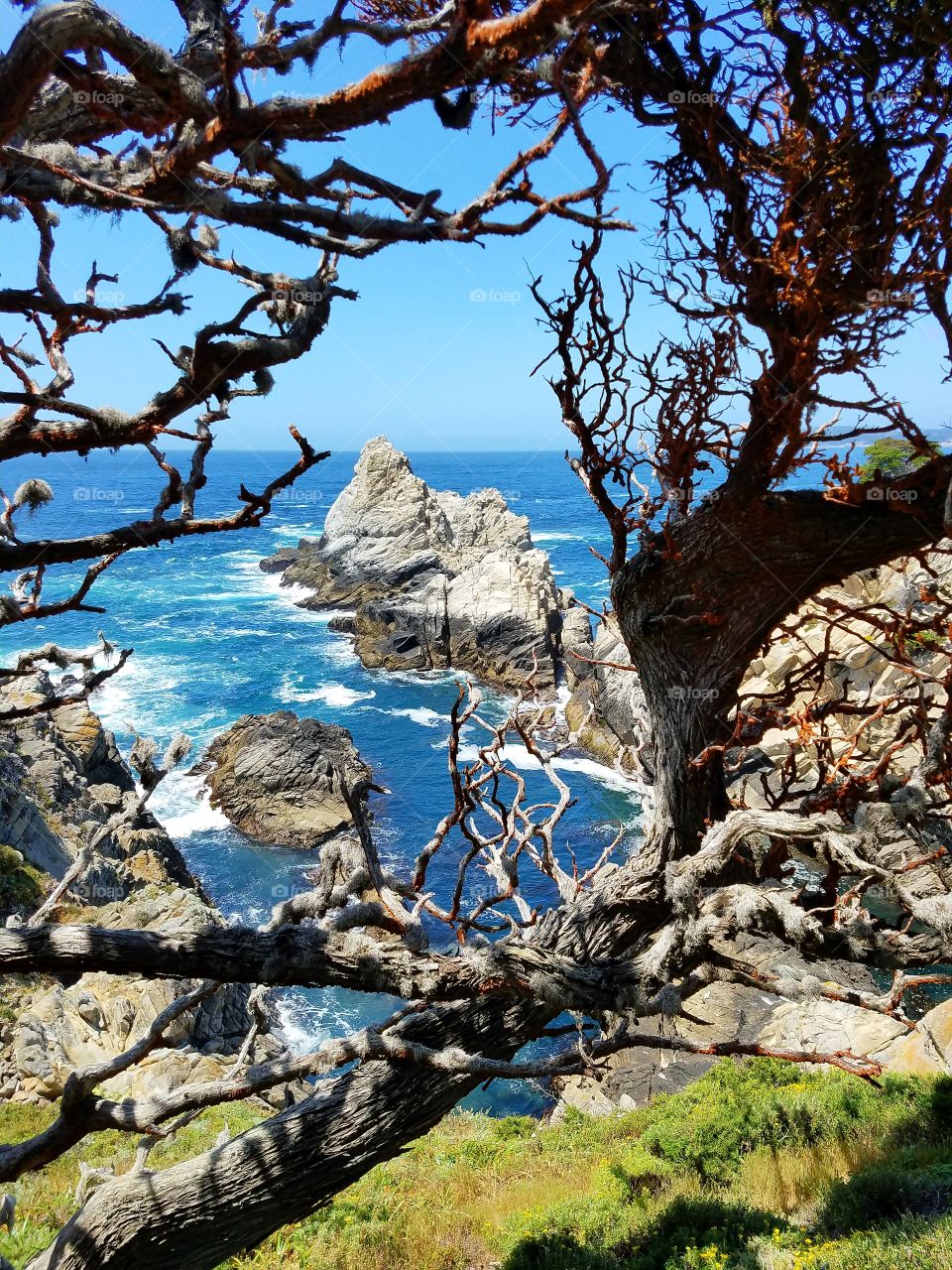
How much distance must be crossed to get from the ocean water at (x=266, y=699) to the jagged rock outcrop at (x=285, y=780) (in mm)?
700

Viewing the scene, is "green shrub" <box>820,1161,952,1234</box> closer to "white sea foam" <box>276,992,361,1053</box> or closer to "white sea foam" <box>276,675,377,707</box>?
Result: "white sea foam" <box>276,992,361,1053</box>

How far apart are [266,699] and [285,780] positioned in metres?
11.0

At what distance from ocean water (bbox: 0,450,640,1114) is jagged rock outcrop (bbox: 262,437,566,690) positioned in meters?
1.80

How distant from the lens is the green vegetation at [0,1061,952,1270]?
5.58 metres

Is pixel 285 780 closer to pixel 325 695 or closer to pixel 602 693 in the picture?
pixel 325 695

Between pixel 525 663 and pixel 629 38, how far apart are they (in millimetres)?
35061

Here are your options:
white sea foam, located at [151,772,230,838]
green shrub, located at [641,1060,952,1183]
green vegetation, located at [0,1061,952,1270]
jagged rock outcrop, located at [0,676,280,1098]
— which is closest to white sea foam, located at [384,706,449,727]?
white sea foam, located at [151,772,230,838]

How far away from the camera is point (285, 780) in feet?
89.8

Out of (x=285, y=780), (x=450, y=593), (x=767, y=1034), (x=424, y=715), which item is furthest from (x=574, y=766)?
(x=767, y=1034)

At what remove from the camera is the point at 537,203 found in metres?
3.16

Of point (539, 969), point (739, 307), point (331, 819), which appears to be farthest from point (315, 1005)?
point (739, 307)

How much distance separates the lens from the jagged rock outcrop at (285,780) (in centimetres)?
2617

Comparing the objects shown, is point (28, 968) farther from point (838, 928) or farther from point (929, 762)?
point (929, 762)

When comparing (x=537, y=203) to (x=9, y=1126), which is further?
(x=9, y=1126)
